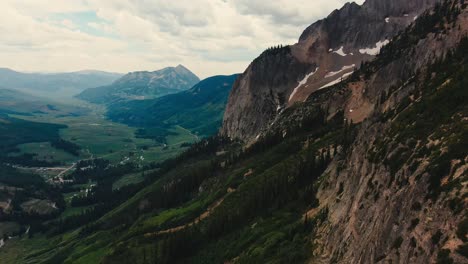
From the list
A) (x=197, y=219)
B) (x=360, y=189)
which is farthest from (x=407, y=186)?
(x=197, y=219)

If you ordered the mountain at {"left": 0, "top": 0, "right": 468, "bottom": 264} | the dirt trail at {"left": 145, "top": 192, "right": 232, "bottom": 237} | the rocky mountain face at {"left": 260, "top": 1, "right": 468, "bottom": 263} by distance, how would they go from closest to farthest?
the rocky mountain face at {"left": 260, "top": 1, "right": 468, "bottom": 263} < the mountain at {"left": 0, "top": 0, "right": 468, "bottom": 264} < the dirt trail at {"left": 145, "top": 192, "right": 232, "bottom": 237}

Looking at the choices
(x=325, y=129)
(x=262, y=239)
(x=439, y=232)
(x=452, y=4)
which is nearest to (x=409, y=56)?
(x=452, y=4)

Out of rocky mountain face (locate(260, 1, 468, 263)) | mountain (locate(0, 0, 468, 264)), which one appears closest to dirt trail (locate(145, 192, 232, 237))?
mountain (locate(0, 0, 468, 264))

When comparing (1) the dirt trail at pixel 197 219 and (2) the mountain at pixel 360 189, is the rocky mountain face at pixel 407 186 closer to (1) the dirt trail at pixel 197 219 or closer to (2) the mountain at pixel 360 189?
(2) the mountain at pixel 360 189

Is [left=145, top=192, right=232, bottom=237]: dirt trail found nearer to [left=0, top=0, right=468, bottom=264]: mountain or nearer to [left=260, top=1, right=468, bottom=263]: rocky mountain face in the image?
Answer: [left=0, top=0, right=468, bottom=264]: mountain

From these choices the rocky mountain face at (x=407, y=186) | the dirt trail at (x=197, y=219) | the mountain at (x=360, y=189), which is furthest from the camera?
A: the dirt trail at (x=197, y=219)

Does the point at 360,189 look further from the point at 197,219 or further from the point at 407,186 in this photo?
the point at 197,219

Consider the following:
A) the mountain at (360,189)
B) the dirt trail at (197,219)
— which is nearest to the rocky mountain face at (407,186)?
the mountain at (360,189)

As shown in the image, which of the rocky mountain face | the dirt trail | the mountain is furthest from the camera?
the dirt trail

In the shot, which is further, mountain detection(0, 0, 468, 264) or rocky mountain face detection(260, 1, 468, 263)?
mountain detection(0, 0, 468, 264)

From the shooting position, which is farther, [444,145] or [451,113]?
[451,113]

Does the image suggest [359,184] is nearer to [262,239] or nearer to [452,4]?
[262,239]
